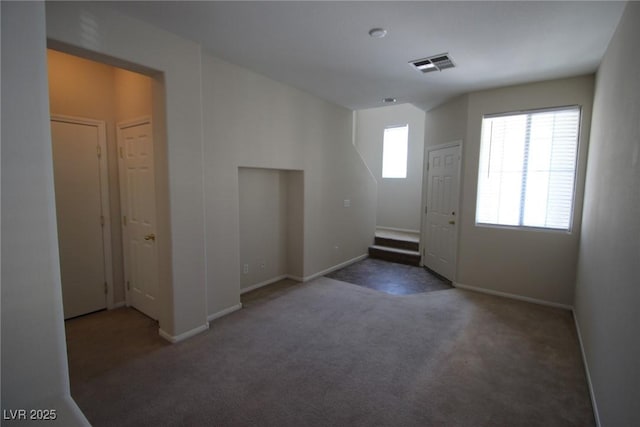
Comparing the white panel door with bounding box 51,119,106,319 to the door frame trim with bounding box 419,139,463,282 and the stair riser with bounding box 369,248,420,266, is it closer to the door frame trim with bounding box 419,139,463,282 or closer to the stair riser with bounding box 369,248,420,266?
the stair riser with bounding box 369,248,420,266

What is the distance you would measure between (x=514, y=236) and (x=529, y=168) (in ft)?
2.94

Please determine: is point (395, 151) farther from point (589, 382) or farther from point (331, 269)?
point (589, 382)

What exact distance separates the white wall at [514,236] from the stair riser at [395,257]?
1161 millimetres

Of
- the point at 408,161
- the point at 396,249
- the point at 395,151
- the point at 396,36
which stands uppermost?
the point at 396,36

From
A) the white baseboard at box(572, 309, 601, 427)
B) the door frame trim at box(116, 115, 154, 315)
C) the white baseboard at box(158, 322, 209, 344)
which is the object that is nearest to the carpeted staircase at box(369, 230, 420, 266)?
the white baseboard at box(572, 309, 601, 427)

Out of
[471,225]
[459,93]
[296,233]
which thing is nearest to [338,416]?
[296,233]

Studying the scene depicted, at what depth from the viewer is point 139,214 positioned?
3.32 m

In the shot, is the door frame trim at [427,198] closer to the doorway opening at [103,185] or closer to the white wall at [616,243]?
the white wall at [616,243]

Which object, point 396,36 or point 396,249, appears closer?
point 396,36

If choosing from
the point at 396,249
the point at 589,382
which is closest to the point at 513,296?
the point at 589,382

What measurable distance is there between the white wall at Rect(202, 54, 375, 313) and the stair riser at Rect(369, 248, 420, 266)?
29cm

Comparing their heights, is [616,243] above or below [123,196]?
below

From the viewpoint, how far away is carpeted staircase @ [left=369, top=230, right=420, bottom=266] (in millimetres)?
5672

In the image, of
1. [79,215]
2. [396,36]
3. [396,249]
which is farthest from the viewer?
[396,249]
